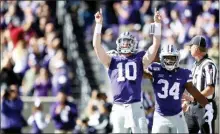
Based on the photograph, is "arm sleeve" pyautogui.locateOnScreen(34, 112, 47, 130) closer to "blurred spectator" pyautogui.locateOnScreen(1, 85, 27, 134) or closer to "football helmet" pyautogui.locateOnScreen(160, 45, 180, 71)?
"blurred spectator" pyautogui.locateOnScreen(1, 85, 27, 134)

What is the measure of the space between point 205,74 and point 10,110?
7582mm

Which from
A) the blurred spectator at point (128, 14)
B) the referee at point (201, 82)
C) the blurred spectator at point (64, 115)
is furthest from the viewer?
the blurred spectator at point (128, 14)

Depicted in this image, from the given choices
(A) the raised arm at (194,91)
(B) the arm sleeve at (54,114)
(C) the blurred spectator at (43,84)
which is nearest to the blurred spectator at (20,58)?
(C) the blurred spectator at (43,84)

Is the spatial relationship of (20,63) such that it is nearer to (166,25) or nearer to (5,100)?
(5,100)

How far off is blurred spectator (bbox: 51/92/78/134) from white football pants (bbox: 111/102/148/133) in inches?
273

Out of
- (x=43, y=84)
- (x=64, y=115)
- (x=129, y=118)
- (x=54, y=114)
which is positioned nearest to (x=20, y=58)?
(x=43, y=84)

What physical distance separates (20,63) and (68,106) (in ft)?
8.41

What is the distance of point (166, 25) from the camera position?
21141 mm

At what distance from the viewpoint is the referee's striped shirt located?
12953 mm

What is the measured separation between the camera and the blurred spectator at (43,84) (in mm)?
20734

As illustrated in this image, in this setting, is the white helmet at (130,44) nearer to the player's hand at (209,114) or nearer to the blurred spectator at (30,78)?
the player's hand at (209,114)

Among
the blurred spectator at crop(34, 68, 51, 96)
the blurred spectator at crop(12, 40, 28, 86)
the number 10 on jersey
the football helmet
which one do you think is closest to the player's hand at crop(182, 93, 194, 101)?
the football helmet

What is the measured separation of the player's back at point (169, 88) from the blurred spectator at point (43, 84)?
8.62 m

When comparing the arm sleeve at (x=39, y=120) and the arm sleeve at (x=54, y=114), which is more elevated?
the arm sleeve at (x=54, y=114)
